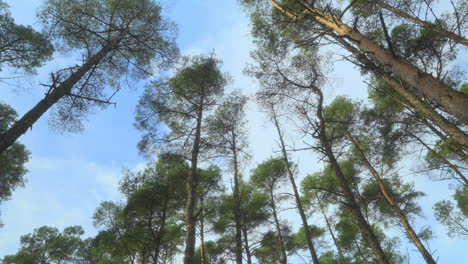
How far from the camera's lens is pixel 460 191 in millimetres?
15508

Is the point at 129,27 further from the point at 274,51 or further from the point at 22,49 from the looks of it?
the point at 274,51

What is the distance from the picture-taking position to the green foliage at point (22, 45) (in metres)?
7.57

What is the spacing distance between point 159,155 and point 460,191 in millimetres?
19126

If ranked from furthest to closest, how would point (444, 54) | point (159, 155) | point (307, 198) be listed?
point (307, 198) < point (159, 155) < point (444, 54)

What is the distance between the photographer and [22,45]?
7820 millimetres

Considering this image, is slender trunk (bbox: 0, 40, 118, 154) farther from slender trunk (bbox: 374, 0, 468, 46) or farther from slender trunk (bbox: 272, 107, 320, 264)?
slender trunk (bbox: 374, 0, 468, 46)

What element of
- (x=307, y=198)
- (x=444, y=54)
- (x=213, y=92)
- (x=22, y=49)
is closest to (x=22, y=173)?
(x=22, y=49)

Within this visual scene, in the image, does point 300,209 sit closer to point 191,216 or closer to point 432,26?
point 191,216

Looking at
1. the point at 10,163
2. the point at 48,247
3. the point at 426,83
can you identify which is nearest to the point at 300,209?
the point at 426,83

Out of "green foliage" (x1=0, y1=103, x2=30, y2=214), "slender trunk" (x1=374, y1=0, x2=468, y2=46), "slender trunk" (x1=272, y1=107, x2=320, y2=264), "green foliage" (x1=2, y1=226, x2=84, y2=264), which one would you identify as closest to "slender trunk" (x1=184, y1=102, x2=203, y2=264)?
"slender trunk" (x1=272, y1=107, x2=320, y2=264)

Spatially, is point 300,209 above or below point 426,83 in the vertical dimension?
above

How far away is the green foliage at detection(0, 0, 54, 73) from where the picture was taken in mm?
7570

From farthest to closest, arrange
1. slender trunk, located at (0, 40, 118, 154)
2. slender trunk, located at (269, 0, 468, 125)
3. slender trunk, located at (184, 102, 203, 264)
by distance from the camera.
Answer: slender trunk, located at (184, 102, 203, 264) → slender trunk, located at (0, 40, 118, 154) → slender trunk, located at (269, 0, 468, 125)

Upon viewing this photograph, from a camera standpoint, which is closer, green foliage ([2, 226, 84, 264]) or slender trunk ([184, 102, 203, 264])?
slender trunk ([184, 102, 203, 264])
